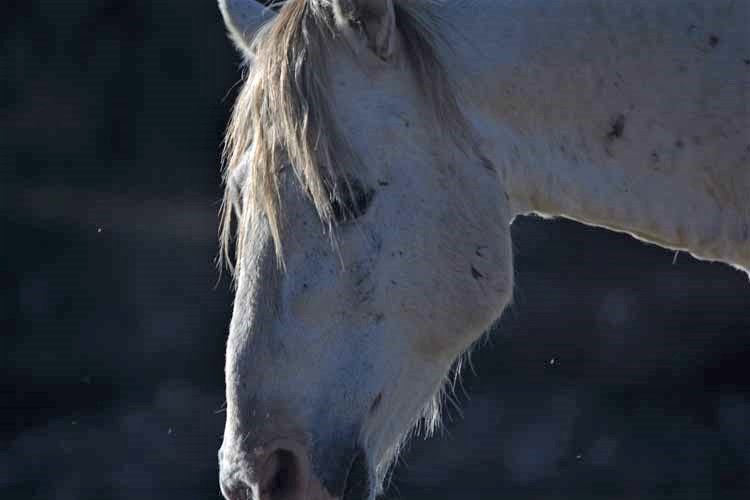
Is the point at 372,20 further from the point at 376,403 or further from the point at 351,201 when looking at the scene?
the point at 376,403

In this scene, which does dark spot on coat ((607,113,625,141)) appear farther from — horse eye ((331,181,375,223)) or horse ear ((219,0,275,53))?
horse ear ((219,0,275,53))

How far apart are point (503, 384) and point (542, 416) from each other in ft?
0.60

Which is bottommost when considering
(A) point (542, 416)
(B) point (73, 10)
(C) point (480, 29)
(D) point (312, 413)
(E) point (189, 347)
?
(A) point (542, 416)

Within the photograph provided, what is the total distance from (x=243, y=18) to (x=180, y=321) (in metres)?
2.69

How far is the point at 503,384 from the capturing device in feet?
15.7

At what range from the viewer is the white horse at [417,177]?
1.90 metres

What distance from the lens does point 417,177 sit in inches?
78.2

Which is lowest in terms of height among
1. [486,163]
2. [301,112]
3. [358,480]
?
[358,480]

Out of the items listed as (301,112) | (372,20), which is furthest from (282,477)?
(372,20)

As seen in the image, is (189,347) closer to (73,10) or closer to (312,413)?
(73,10)

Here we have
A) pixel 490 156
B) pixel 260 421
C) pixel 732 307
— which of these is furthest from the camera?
pixel 732 307

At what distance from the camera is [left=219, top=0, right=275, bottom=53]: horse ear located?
2258 millimetres

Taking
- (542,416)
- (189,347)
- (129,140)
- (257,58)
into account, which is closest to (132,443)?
(189,347)

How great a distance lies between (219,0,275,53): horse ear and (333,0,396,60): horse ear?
341 mm
